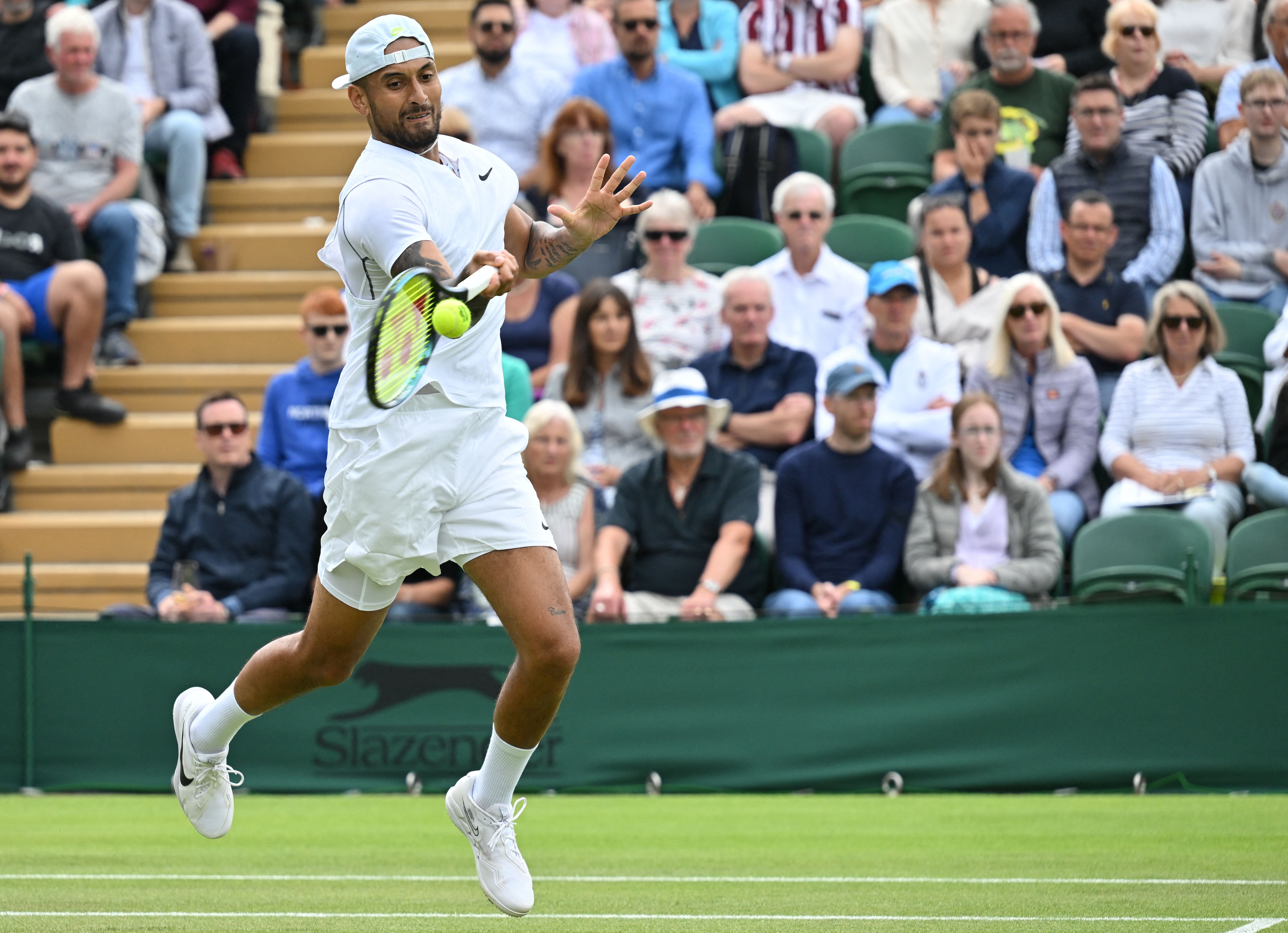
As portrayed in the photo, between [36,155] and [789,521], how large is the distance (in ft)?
18.9

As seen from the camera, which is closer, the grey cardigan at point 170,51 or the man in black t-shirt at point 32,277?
the man in black t-shirt at point 32,277

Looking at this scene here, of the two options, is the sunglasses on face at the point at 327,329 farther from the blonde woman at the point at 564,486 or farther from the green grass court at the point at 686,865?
the green grass court at the point at 686,865

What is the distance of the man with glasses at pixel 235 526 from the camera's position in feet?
29.6

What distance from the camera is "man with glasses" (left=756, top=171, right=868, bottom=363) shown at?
9.90m

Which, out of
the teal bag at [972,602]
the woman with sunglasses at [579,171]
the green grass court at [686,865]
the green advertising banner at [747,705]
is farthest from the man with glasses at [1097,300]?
the green grass court at [686,865]

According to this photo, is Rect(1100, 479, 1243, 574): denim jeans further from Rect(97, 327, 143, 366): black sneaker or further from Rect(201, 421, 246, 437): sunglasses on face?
Rect(97, 327, 143, 366): black sneaker

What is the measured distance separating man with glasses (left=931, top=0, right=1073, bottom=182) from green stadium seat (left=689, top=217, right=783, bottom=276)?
3.78ft

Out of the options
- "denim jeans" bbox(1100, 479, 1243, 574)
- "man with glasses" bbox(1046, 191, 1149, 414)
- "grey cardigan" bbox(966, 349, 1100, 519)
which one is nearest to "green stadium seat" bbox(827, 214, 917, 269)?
"man with glasses" bbox(1046, 191, 1149, 414)

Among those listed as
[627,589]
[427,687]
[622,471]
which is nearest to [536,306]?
[622,471]

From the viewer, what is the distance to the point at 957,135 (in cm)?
1019

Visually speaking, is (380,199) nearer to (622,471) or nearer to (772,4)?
(622,471)

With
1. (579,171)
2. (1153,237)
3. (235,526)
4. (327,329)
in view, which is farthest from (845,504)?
(235,526)

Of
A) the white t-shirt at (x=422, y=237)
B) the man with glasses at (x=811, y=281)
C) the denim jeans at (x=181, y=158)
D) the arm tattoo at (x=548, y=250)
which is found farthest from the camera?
the denim jeans at (x=181, y=158)

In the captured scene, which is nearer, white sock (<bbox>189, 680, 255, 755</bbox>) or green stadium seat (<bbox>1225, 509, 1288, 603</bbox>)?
white sock (<bbox>189, 680, 255, 755</bbox>)
